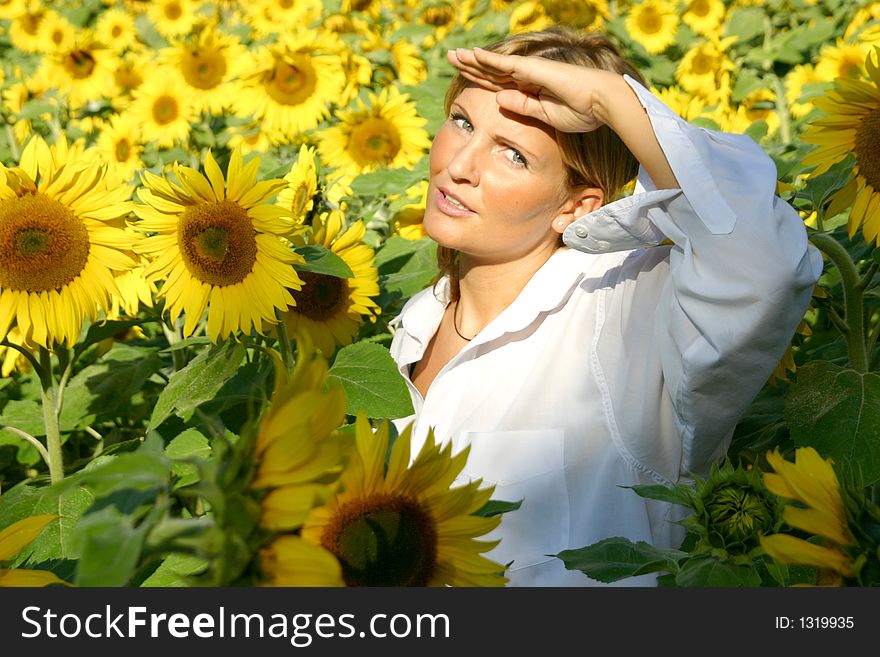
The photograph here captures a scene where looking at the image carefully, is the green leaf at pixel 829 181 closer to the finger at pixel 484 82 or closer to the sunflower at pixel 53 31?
the finger at pixel 484 82

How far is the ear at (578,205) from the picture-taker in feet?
5.57

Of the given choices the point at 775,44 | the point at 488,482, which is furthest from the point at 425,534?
the point at 775,44

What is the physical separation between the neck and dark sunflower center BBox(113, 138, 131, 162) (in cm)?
204

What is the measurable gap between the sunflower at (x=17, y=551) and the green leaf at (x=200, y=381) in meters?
0.60

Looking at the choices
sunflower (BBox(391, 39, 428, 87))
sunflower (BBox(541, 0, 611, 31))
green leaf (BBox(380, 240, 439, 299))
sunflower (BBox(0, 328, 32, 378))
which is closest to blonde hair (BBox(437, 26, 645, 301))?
green leaf (BBox(380, 240, 439, 299))

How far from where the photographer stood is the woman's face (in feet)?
5.26

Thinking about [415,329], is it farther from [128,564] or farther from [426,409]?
[128,564]

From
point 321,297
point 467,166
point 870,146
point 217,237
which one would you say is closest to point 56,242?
point 217,237

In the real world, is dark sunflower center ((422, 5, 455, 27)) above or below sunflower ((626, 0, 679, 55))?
below

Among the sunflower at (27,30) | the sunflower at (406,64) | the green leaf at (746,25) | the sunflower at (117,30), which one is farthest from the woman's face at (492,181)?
the sunflower at (27,30)

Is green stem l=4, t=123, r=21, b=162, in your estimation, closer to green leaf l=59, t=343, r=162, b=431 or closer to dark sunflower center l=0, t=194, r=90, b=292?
green leaf l=59, t=343, r=162, b=431

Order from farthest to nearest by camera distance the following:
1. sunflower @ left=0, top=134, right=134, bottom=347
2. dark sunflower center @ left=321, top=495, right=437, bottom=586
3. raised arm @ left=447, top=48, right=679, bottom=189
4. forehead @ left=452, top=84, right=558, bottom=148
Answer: forehead @ left=452, top=84, right=558, bottom=148 → sunflower @ left=0, top=134, right=134, bottom=347 → raised arm @ left=447, top=48, right=679, bottom=189 → dark sunflower center @ left=321, top=495, right=437, bottom=586

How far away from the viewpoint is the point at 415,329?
188 centimetres

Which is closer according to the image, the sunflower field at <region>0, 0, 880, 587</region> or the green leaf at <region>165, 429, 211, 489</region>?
the sunflower field at <region>0, 0, 880, 587</region>
